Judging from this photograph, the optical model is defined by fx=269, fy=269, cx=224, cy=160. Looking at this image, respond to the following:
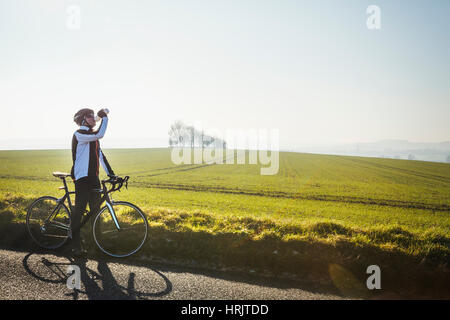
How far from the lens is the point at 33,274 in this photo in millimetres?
3881

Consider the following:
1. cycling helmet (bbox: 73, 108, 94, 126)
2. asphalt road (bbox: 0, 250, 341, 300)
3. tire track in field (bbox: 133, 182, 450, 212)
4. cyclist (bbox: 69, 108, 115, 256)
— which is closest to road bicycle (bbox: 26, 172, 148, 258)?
cyclist (bbox: 69, 108, 115, 256)

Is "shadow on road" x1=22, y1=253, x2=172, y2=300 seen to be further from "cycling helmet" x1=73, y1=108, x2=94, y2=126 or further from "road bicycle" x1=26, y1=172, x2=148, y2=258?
"cycling helmet" x1=73, y1=108, x2=94, y2=126

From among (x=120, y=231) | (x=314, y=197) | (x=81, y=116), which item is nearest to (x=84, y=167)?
(x=81, y=116)

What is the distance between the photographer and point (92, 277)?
3.82m

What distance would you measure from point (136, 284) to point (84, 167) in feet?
7.65

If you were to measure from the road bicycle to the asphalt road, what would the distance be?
0.48 meters

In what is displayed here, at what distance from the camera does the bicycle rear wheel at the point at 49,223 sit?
16.5ft

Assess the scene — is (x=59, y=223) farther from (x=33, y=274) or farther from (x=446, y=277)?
(x=446, y=277)

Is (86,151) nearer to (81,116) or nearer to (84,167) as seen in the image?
(84,167)

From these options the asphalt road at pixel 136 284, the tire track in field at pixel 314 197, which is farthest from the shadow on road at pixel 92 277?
the tire track in field at pixel 314 197

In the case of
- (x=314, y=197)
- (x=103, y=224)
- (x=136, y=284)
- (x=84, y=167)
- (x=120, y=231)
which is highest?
(x=84, y=167)

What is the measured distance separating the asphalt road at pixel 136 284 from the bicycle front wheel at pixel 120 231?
0.40 meters

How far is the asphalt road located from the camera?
338 centimetres
